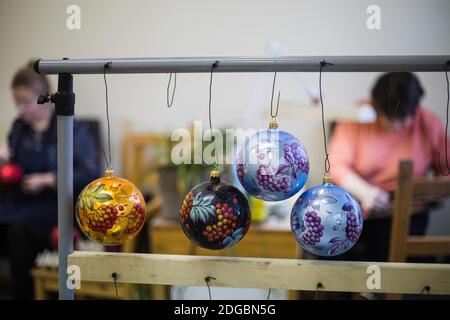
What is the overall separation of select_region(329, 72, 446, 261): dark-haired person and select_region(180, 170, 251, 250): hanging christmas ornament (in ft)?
3.64

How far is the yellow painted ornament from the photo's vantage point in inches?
43.3

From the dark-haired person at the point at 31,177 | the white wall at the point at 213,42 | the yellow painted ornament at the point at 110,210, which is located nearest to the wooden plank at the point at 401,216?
the yellow painted ornament at the point at 110,210

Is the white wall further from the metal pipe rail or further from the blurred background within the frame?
the metal pipe rail

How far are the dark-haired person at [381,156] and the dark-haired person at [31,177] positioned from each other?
1.27 metres

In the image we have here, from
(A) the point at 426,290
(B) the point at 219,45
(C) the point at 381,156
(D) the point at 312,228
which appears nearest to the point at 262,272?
(D) the point at 312,228

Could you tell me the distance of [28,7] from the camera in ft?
9.50

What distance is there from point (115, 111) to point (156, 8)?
0.70 m

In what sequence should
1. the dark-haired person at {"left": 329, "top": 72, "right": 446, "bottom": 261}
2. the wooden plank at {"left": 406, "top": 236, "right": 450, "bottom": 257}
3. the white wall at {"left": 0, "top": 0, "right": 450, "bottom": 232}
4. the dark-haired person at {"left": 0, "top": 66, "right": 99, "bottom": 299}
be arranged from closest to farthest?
the wooden plank at {"left": 406, "top": 236, "right": 450, "bottom": 257}
the dark-haired person at {"left": 329, "top": 72, "right": 446, "bottom": 261}
the dark-haired person at {"left": 0, "top": 66, "right": 99, "bottom": 299}
the white wall at {"left": 0, "top": 0, "right": 450, "bottom": 232}

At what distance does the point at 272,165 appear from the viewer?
1.07 metres

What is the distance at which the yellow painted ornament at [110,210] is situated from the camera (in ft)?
3.61

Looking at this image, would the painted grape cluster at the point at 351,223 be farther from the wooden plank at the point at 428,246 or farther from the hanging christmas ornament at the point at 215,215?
the wooden plank at the point at 428,246

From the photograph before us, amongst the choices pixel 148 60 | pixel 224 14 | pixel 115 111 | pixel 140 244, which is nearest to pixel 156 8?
pixel 224 14

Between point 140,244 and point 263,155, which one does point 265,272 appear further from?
point 140,244

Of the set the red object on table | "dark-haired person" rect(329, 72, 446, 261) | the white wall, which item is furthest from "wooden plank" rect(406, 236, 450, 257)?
the red object on table
